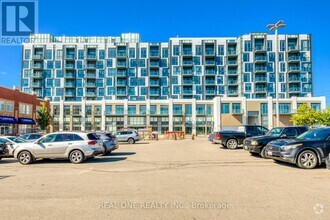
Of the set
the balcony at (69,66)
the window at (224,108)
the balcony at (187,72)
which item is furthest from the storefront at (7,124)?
the balcony at (187,72)

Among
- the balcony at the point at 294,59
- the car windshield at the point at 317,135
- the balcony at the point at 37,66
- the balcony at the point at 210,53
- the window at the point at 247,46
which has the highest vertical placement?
the window at the point at 247,46

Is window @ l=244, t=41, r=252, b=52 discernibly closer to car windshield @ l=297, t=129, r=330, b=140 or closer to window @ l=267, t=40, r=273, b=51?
window @ l=267, t=40, r=273, b=51

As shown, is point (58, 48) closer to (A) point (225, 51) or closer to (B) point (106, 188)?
(A) point (225, 51)

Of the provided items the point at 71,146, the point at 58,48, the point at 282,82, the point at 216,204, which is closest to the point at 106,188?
the point at 216,204

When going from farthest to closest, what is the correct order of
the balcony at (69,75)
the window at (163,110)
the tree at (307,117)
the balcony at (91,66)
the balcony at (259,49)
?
the balcony at (91,66), the balcony at (69,75), the balcony at (259,49), the window at (163,110), the tree at (307,117)

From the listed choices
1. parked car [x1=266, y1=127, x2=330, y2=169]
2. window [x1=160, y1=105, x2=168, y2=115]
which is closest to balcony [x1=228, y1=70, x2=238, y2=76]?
window [x1=160, y1=105, x2=168, y2=115]

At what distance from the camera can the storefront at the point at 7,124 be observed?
125 ft

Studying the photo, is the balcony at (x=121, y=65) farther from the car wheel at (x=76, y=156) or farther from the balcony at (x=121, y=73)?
the car wheel at (x=76, y=156)

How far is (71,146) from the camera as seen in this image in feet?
39.1

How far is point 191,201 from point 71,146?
803 centimetres

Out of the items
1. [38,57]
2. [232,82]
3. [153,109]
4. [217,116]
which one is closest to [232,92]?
[232,82]

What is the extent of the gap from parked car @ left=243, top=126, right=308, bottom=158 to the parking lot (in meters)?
4.22

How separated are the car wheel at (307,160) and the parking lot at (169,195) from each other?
0.61 meters

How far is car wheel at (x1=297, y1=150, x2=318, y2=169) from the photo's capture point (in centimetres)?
974
